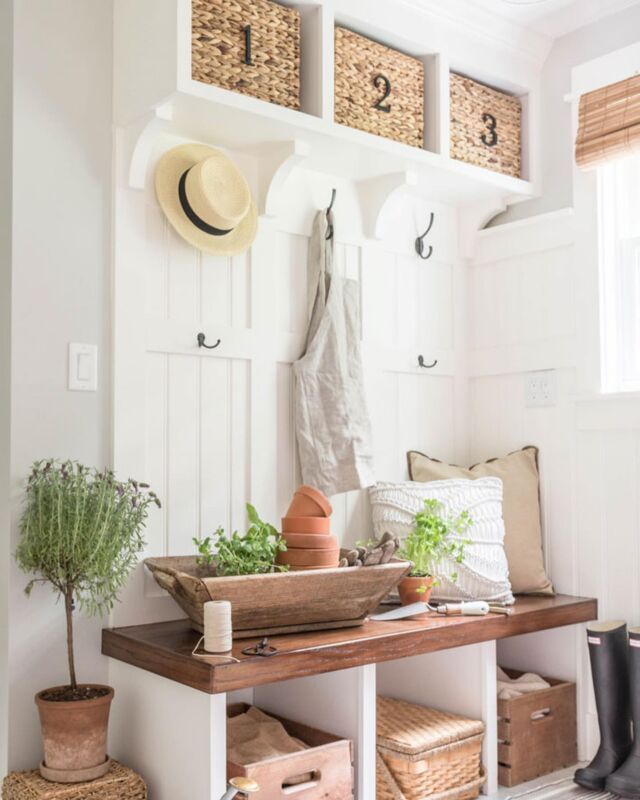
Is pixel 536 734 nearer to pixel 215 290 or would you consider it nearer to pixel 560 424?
pixel 560 424

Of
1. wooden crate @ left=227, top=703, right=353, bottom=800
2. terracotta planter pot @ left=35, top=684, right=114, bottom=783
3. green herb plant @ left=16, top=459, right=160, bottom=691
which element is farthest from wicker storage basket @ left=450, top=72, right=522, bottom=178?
terracotta planter pot @ left=35, top=684, right=114, bottom=783

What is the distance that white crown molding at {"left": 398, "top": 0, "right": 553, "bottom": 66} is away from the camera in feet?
9.41

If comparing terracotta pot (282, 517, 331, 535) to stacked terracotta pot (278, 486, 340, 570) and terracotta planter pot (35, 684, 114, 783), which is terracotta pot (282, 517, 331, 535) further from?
terracotta planter pot (35, 684, 114, 783)

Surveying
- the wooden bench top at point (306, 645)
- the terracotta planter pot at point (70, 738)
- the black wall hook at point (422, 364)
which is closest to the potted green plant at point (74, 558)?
the terracotta planter pot at point (70, 738)

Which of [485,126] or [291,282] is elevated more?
[485,126]

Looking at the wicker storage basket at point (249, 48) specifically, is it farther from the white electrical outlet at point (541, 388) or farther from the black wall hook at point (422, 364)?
the white electrical outlet at point (541, 388)

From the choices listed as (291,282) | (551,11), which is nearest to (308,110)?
(291,282)

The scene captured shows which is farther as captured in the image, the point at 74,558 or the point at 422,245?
the point at 422,245

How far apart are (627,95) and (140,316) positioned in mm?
1640

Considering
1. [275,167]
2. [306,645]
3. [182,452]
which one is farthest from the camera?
[275,167]

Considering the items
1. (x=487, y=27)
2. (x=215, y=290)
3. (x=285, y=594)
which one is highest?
(x=487, y=27)

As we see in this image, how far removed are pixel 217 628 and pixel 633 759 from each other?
1263mm

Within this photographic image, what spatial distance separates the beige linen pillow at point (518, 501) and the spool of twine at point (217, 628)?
3.67ft

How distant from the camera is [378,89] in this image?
2.78 meters
